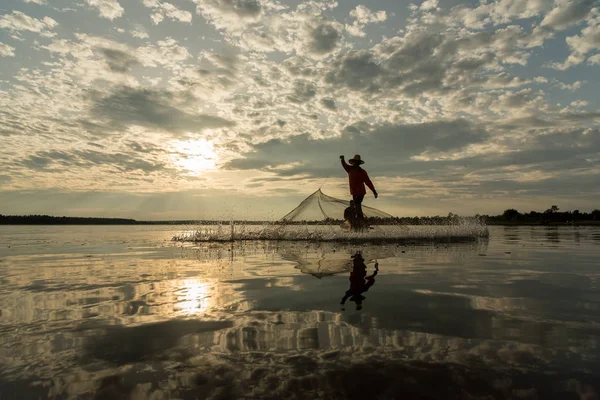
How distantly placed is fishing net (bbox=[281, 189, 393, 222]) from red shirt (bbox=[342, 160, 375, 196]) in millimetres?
1746

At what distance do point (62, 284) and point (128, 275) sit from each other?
142cm

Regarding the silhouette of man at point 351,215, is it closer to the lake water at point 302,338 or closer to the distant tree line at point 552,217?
the lake water at point 302,338

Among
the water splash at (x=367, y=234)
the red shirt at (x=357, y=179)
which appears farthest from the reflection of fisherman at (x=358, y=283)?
the water splash at (x=367, y=234)

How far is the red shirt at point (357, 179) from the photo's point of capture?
18.4 metres

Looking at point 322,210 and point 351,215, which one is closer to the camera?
point 351,215

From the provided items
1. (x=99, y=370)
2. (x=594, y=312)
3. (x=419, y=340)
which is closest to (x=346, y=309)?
(x=419, y=340)

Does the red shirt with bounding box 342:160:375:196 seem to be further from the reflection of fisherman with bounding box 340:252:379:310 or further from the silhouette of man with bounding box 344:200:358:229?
the reflection of fisherman with bounding box 340:252:379:310

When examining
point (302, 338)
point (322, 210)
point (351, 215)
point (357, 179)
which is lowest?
point (302, 338)

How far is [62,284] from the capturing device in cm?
753

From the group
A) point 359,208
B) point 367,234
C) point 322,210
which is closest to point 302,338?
point 359,208

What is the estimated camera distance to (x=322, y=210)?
20.9 m

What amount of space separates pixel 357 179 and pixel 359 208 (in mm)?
1661

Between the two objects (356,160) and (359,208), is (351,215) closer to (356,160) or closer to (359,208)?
(359,208)

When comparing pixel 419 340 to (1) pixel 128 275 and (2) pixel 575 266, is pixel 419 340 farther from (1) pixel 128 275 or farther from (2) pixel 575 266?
(2) pixel 575 266
